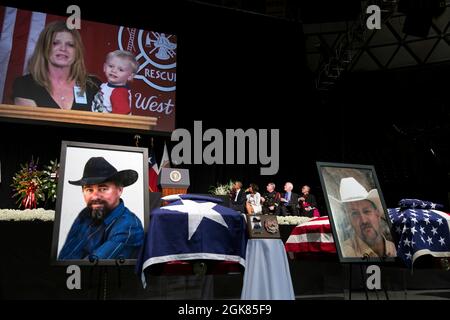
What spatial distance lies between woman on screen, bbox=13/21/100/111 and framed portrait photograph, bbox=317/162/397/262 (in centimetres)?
787

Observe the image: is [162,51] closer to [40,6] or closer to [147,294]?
[40,6]

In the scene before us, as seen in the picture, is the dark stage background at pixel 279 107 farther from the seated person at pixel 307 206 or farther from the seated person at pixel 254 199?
the seated person at pixel 254 199

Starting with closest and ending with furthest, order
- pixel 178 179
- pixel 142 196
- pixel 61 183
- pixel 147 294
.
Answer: pixel 61 183
pixel 142 196
pixel 147 294
pixel 178 179

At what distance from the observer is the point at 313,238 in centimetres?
366

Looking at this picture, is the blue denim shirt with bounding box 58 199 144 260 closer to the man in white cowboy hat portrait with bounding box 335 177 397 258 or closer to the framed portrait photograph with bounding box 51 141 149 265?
the framed portrait photograph with bounding box 51 141 149 265

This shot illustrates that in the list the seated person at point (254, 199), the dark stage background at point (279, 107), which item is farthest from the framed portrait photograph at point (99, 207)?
the dark stage background at point (279, 107)

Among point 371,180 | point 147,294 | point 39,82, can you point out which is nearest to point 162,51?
point 39,82

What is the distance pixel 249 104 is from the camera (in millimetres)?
12891

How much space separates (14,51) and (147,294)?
743 cm

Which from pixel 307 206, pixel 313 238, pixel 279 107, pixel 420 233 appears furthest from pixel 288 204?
pixel 420 233

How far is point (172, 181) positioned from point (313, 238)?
167 inches

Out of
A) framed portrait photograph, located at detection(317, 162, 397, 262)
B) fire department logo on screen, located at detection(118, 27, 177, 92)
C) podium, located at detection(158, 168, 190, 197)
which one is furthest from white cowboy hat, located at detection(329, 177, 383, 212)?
fire department logo on screen, located at detection(118, 27, 177, 92)

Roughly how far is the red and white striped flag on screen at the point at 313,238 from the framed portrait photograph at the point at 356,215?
19.6 inches

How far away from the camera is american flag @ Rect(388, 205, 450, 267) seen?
10.0 feet
